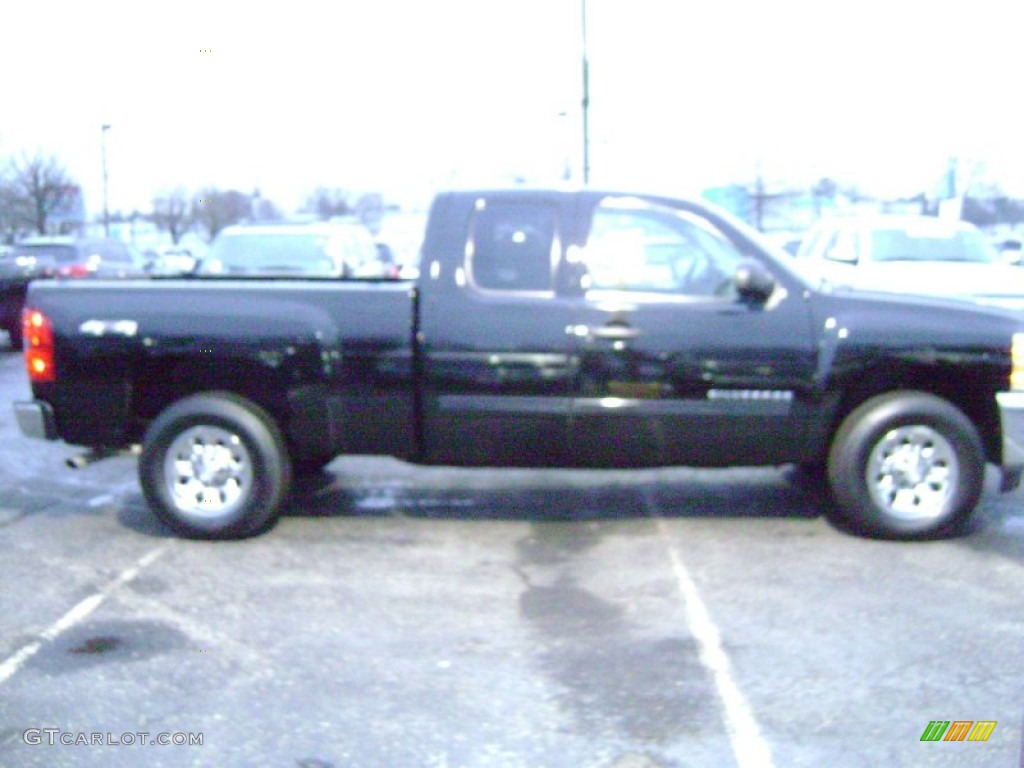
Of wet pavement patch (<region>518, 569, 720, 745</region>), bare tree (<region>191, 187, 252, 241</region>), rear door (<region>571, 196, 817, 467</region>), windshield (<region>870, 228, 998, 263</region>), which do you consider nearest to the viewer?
wet pavement patch (<region>518, 569, 720, 745</region>)

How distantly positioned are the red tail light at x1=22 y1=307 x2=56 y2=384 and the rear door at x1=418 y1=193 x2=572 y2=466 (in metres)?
2.03

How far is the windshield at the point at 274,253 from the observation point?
14.2 metres

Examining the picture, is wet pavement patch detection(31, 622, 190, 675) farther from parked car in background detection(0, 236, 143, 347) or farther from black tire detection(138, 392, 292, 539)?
parked car in background detection(0, 236, 143, 347)

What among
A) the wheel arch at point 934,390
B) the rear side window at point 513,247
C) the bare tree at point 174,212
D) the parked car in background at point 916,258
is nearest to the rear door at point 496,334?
the rear side window at point 513,247

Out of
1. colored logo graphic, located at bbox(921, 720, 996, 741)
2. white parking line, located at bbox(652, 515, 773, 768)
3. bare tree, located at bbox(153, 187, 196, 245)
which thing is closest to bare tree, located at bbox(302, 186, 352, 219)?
bare tree, located at bbox(153, 187, 196, 245)

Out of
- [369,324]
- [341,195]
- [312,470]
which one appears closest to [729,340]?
[369,324]

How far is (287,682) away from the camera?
4848mm

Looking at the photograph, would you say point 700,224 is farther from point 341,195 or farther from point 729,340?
point 341,195

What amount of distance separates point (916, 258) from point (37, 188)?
4058 centimetres

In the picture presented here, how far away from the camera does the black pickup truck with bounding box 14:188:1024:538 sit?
22.1 feet

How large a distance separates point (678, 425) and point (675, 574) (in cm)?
87

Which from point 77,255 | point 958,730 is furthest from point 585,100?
point 958,730

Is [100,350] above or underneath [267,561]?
above

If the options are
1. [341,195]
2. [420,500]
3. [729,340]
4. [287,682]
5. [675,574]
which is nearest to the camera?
[287,682]
